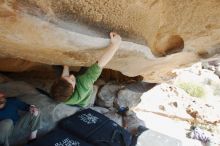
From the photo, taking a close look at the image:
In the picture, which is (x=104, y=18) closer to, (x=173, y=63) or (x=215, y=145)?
(x=173, y=63)

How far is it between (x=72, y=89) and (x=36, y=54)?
1.45 feet

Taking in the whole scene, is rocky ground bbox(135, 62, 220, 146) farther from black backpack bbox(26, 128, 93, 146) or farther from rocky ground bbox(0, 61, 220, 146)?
black backpack bbox(26, 128, 93, 146)

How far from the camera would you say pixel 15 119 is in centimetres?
283

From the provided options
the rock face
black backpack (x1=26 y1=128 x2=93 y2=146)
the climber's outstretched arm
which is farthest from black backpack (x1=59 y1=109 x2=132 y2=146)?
the climber's outstretched arm

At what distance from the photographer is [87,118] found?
140 inches

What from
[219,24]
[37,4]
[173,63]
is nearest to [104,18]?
[37,4]

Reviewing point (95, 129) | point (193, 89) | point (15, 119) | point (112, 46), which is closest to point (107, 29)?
point (112, 46)

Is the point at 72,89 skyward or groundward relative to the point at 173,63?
groundward

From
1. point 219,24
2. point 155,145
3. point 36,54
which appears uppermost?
point 219,24

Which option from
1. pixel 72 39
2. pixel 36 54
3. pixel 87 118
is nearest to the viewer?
pixel 72 39

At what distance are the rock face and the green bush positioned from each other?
4.79 m

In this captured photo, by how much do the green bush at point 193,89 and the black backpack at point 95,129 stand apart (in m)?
5.18

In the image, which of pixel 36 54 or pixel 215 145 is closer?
pixel 36 54

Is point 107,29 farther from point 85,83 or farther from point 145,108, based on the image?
point 145,108
